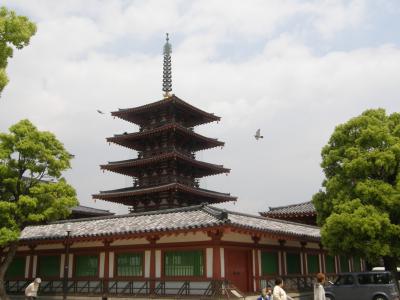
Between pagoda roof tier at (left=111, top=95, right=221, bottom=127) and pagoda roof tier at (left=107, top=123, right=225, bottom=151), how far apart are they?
1891 mm

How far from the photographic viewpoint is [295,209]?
37.1m

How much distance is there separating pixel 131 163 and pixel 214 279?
17.7 meters

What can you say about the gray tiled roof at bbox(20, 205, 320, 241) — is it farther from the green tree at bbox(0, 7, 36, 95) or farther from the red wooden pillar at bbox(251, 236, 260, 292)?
the green tree at bbox(0, 7, 36, 95)

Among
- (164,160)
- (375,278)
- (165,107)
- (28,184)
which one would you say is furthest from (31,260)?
(375,278)

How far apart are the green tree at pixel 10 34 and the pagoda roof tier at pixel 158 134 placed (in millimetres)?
18679

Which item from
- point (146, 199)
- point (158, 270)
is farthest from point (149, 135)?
point (158, 270)

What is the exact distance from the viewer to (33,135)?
75.8 ft

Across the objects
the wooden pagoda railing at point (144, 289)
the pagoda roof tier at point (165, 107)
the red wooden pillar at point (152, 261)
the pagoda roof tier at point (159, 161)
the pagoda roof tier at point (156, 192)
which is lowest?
the wooden pagoda railing at point (144, 289)

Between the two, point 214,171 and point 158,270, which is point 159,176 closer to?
point 214,171

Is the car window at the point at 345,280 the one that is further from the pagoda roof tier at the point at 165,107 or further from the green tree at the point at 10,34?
the pagoda roof tier at the point at 165,107

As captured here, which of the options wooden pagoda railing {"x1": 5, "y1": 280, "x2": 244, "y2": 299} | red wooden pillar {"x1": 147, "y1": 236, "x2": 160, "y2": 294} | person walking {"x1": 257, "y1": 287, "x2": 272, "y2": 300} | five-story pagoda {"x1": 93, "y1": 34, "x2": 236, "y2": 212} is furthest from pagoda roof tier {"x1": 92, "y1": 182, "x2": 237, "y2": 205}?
person walking {"x1": 257, "y1": 287, "x2": 272, "y2": 300}

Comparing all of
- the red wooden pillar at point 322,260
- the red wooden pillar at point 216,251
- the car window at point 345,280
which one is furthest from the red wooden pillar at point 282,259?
the red wooden pillar at point 216,251

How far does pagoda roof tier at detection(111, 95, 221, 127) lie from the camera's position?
35.8m

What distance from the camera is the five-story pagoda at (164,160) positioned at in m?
34.3
